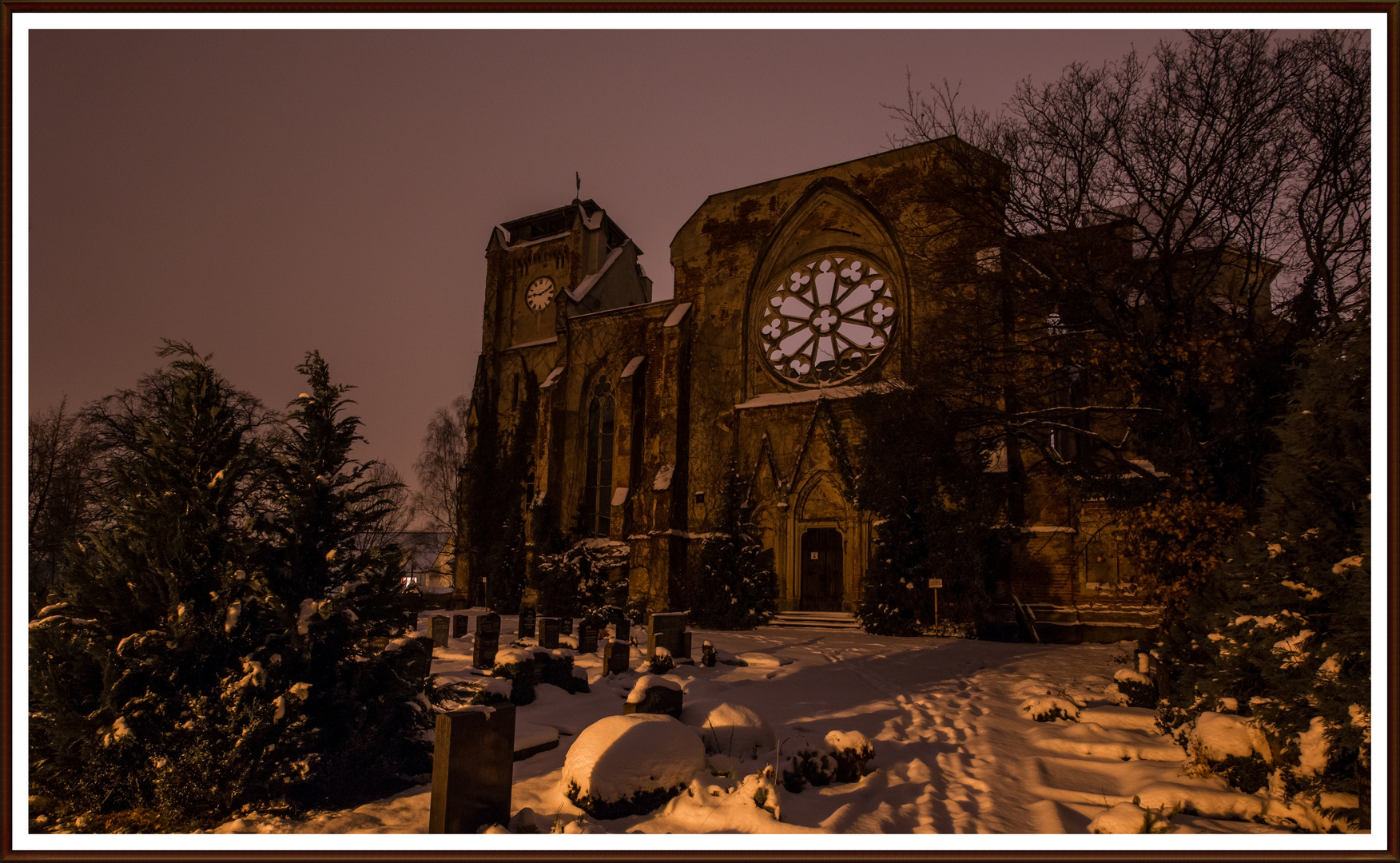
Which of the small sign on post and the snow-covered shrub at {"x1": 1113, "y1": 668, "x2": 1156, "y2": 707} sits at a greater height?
the snow-covered shrub at {"x1": 1113, "y1": 668, "x2": 1156, "y2": 707}

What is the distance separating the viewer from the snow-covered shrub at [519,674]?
7641mm

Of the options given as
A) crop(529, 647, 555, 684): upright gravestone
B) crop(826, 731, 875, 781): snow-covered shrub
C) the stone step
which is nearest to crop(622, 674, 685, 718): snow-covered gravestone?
crop(826, 731, 875, 781): snow-covered shrub

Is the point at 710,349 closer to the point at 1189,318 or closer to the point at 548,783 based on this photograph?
the point at 1189,318

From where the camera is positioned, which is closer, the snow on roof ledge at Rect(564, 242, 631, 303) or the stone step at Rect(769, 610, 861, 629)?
the stone step at Rect(769, 610, 861, 629)

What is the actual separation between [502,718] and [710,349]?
17.8 m

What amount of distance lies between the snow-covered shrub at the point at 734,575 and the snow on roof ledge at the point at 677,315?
5.15 metres

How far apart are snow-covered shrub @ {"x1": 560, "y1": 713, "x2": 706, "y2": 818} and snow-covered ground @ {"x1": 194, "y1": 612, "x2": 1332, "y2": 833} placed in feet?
0.29

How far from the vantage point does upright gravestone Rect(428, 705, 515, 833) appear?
4059 millimetres

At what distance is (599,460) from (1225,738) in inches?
821

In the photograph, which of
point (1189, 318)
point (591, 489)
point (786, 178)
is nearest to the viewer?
point (1189, 318)

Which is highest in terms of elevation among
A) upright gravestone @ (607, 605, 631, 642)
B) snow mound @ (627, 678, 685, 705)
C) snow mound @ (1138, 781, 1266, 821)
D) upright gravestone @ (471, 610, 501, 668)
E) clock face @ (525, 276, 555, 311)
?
clock face @ (525, 276, 555, 311)

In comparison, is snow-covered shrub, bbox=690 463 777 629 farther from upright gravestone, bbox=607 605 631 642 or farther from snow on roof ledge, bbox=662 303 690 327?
snow on roof ledge, bbox=662 303 690 327

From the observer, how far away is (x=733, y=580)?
1856cm

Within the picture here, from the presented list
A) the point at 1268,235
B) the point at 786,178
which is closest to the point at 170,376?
the point at 1268,235
